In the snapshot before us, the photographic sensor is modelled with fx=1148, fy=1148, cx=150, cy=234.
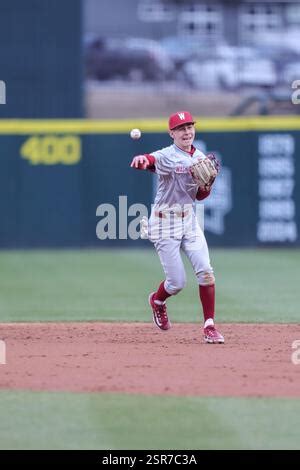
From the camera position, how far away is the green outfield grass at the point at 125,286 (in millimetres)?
10281

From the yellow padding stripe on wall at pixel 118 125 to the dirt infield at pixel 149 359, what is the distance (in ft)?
25.1

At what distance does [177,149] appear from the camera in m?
8.20

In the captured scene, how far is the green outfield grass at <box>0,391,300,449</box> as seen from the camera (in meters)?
5.25

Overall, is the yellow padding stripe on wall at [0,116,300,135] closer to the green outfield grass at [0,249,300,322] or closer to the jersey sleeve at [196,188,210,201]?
the green outfield grass at [0,249,300,322]

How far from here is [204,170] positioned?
7922 millimetres

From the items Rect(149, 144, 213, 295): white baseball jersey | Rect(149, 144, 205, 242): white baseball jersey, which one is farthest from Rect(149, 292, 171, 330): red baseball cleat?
Rect(149, 144, 205, 242): white baseball jersey

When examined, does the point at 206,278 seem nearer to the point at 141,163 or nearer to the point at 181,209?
the point at 181,209

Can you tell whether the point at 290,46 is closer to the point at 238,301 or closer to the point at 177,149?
the point at 238,301

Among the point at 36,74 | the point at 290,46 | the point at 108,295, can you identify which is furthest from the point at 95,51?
the point at 108,295

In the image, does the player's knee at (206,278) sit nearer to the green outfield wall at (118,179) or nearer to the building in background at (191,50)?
the green outfield wall at (118,179)

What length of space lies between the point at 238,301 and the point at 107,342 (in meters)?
3.07

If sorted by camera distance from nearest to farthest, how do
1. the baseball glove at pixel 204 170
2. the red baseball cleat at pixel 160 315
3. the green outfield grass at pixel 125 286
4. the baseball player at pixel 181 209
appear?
the baseball glove at pixel 204 170 < the baseball player at pixel 181 209 < the red baseball cleat at pixel 160 315 < the green outfield grass at pixel 125 286

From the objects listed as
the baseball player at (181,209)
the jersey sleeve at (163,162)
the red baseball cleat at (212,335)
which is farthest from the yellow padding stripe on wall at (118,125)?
the red baseball cleat at (212,335)

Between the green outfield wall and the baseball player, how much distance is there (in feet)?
26.9
